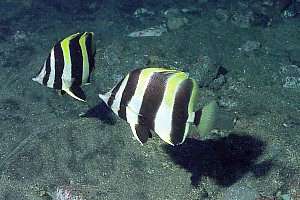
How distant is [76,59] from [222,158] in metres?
2.48

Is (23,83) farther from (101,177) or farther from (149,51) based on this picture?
(101,177)

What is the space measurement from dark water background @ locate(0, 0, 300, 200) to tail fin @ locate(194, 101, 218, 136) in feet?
5.43

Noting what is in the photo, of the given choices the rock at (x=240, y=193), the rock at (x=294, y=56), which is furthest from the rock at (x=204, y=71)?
the rock at (x=240, y=193)

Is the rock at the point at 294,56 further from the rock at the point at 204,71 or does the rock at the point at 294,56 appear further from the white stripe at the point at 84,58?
the white stripe at the point at 84,58

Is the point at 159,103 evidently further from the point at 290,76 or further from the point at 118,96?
the point at 290,76

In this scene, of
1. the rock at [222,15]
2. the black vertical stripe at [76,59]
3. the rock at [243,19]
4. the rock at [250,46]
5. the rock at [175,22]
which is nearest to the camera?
the black vertical stripe at [76,59]

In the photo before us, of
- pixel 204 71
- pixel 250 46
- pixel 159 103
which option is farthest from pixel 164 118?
pixel 250 46

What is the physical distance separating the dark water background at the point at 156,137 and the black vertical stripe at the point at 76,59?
1.44 meters

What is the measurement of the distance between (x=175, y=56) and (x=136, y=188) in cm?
370

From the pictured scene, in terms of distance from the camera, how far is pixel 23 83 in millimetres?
7109

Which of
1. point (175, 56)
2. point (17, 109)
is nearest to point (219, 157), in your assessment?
point (175, 56)

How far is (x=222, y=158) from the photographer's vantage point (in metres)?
4.89

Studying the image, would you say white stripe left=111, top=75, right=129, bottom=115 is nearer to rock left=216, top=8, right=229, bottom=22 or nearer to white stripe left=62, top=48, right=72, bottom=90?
white stripe left=62, top=48, right=72, bottom=90

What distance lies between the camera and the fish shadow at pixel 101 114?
18.1 ft
